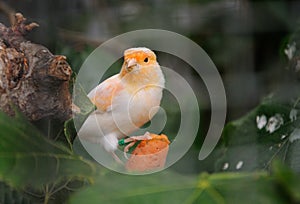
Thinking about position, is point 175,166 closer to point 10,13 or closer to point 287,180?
point 287,180

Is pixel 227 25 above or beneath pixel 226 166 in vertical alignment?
beneath

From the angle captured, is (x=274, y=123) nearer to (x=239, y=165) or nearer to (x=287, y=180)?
(x=239, y=165)

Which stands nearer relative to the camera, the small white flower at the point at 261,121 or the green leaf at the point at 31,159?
the green leaf at the point at 31,159

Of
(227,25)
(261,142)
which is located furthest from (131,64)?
(227,25)

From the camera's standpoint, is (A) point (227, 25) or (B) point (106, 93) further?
(A) point (227, 25)

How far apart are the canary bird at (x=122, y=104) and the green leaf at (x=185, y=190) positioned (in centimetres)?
4

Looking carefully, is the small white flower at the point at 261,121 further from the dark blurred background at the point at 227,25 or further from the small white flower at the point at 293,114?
the dark blurred background at the point at 227,25

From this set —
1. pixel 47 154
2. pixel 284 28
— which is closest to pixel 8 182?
pixel 47 154

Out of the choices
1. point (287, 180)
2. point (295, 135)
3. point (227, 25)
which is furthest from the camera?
point (227, 25)

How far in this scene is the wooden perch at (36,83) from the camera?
198mm

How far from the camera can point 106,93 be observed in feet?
0.69

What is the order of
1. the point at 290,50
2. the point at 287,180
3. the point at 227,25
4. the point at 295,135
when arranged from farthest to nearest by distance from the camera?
the point at 227,25
the point at 290,50
the point at 295,135
the point at 287,180

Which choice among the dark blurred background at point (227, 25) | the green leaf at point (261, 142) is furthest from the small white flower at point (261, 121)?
the dark blurred background at point (227, 25)

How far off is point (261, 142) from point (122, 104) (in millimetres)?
105
